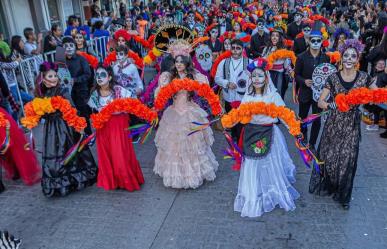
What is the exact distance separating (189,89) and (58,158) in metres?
2.13

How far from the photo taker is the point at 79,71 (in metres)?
6.97

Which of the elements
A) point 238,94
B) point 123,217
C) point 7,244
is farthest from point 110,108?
point 238,94

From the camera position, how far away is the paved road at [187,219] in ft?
14.2

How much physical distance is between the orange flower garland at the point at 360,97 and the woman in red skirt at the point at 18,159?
4.53 metres

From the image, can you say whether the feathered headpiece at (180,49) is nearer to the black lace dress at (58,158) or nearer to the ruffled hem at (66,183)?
the black lace dress at (58,158)

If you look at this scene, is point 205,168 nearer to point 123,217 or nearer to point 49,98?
point 123,217

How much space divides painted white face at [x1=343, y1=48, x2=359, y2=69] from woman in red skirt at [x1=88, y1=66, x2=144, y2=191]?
9.97 feet

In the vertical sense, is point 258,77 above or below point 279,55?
above

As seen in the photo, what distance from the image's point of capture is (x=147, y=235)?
14.8 ft

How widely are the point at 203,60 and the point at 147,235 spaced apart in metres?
4.86

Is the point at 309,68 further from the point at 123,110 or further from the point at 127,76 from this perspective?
the point at 127,76

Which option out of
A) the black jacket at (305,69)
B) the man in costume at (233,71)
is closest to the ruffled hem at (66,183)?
the man in costume at (233,71)

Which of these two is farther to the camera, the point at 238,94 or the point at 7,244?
the point at 238,94

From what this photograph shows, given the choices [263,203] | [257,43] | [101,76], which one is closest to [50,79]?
[101,76]
